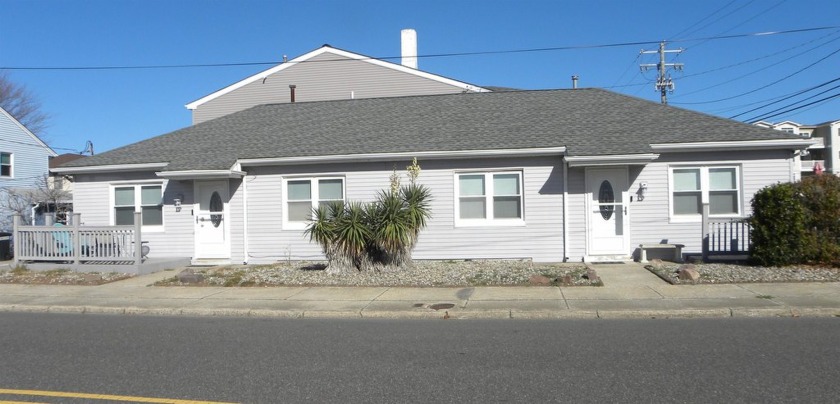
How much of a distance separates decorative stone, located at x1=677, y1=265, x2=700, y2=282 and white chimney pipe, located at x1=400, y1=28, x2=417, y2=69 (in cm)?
2040

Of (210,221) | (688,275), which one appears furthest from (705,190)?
(210,221)

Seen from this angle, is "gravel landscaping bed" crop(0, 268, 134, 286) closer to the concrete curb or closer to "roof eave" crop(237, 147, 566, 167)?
the concrete curb

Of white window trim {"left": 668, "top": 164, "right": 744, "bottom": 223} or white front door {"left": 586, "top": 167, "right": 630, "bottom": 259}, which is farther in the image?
white front door {"left": 586, "top": 167, "right": 630, "bottom": 259}

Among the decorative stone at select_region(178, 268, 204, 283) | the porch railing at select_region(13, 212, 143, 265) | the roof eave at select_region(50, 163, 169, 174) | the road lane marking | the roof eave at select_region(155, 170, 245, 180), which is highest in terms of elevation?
the roof eave at select_region(50, 163, 169, 174)

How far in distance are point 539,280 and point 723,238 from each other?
525 centimetres

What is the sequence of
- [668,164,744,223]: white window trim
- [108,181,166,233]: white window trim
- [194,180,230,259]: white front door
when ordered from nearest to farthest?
[668,164,744,223]: white window trim
[194,180,230,259]: white front door
[108,181,166,233]: white window trim

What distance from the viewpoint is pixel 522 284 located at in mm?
12945

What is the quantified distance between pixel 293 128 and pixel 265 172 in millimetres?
2574

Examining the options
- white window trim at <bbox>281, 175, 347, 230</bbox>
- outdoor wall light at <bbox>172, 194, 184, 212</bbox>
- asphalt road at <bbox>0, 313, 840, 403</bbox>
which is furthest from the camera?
outdoor wall light at <bbox>172, 194, 184, 212</bbox>

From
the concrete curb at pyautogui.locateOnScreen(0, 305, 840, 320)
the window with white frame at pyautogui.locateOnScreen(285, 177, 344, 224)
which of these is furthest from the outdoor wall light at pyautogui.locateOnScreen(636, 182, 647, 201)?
the window with white frame at pyautogui.locateOnScreen(285, 177, 344, 224)

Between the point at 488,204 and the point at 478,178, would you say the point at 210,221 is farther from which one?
the point at 488,204

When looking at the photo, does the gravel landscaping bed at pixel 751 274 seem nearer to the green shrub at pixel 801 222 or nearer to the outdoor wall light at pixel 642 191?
the green shrub at pixel 801 222

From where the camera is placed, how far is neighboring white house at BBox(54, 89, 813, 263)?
16.2 metres

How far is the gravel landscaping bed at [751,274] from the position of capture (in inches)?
493
